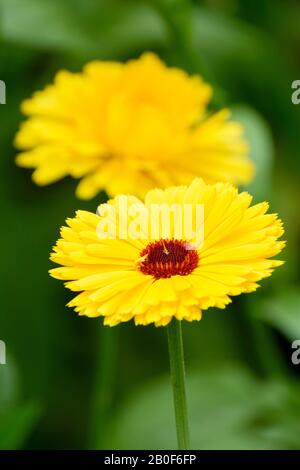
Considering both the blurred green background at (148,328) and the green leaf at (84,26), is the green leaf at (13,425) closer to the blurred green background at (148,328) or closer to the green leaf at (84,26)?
the blurred green background at (148,328)

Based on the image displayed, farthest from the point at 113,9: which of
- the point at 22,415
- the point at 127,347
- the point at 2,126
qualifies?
the point at 22,415

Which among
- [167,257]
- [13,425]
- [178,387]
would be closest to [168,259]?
[167,257]

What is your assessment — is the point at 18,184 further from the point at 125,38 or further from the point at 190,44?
the point at 190,44

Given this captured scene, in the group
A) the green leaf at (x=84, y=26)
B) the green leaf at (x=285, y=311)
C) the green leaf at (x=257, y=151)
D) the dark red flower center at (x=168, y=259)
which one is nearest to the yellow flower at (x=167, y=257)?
the dark red flower center at (x=168, y=259)

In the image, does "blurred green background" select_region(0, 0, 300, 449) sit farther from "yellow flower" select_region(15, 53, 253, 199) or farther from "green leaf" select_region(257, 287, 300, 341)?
"yellow flower" select_region(15, 53, 253, 199)

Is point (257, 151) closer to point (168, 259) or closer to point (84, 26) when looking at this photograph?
point (84, 26)

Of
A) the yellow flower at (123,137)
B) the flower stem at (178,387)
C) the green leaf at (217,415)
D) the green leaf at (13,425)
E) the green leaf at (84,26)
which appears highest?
the green leaf at (84,26)

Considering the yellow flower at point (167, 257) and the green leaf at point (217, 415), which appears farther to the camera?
the green leaf at point (217, 415)

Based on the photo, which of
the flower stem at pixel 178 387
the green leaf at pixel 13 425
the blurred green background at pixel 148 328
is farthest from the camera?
the blurred green background at pixel 148 328
